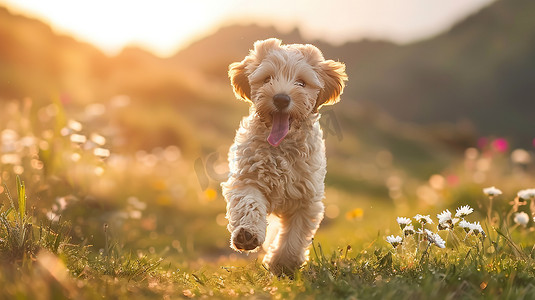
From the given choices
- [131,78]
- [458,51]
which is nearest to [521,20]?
[458,51]

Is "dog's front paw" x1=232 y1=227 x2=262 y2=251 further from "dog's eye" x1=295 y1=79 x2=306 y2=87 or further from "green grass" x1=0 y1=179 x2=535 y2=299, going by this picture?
"dog's eye" x1=295 y1=79 x2=306 y2=87

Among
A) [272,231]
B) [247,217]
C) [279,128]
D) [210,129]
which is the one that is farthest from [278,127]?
[210,129]

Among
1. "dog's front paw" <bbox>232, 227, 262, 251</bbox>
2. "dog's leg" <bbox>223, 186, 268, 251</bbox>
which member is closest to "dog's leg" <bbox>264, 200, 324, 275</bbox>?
"dog's leg" <bbox>223, 186, 268, 251</bbox>

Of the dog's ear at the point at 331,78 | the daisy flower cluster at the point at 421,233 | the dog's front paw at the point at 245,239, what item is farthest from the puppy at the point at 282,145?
the daisy flower cluster at the point at 421,233

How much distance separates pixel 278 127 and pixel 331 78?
761 mm

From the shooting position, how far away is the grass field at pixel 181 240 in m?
3.51

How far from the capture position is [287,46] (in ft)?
15.9

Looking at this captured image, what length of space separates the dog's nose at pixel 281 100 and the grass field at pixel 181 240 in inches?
47.3

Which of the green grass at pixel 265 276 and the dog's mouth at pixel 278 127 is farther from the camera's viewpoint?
the dog's mouth at pixel 278 127

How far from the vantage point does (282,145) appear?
4648 millimetres

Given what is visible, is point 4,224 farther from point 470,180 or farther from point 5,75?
point 5,75

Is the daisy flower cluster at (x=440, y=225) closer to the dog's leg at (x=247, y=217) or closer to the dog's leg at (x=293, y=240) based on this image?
the dog's leg at (x=293, y=240)

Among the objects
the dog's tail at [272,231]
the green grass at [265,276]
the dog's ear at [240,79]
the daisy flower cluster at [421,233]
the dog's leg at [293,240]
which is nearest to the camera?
the green grass at [265,276]

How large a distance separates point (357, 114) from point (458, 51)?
2718cm
